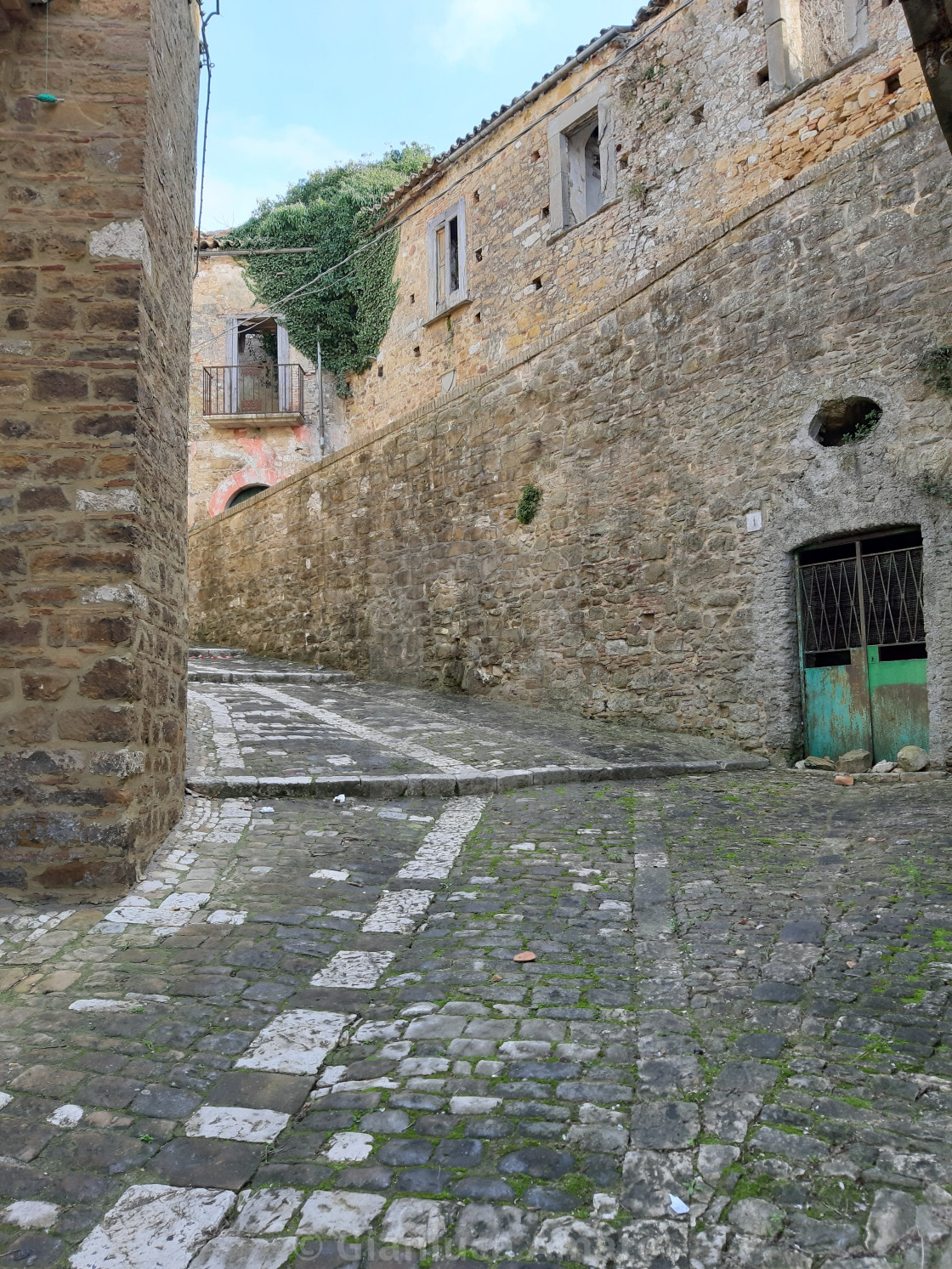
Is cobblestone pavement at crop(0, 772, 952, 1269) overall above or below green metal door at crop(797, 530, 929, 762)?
below

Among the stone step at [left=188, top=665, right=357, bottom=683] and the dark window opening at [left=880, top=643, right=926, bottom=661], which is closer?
the dark window opening at [left=880, top=643, right=926, bottom=661]

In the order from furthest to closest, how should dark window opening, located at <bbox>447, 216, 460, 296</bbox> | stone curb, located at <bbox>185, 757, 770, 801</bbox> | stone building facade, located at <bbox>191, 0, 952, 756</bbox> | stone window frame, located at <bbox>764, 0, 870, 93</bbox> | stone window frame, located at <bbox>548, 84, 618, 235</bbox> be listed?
1. dark window opening, located at <bbox>447, 216, 460, 296</bbox>
2. stone window frame, located at <bbox>548, 84, 618, 235</bbox>
3. stone window frame, located at <bbox>764, 0, 870, 93</bbox>
4. stone building facade, located at <bbox>191, 0, 952, 756</bbox>
5. stone curb, located at <bbox>185, 757, 770, 801</bbox>

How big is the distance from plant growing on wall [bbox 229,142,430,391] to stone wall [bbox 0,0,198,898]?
15.6 metres

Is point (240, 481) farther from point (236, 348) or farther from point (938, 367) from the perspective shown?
point (938, 367)

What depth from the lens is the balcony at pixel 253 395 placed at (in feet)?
72.2

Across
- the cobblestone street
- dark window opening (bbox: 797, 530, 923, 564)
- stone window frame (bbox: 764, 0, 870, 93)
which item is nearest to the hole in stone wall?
dark window opening (bbox: 797, 530, 923, 564)

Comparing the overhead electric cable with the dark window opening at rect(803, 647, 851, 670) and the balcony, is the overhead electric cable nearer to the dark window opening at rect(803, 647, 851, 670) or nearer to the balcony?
the balcony

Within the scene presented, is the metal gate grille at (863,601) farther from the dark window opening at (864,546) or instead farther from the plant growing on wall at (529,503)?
the plant growing on wall at (529,503)

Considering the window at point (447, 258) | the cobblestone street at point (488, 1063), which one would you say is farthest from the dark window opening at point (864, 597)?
the window at point (447, 258)

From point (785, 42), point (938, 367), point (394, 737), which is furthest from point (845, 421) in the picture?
point (785, 42)

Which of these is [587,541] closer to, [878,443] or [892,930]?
[878,443]

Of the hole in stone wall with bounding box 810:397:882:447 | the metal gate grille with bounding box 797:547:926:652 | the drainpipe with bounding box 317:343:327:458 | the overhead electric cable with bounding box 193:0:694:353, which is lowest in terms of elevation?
the metal gate grille with bounding box 797:547:926:652

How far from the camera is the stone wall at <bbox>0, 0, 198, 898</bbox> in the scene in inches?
155

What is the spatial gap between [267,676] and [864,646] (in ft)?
27.8
